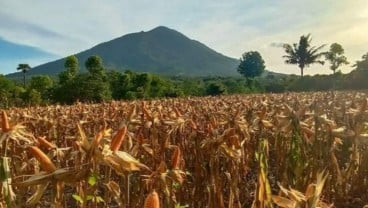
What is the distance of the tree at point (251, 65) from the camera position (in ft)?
477

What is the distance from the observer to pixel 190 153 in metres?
6.72

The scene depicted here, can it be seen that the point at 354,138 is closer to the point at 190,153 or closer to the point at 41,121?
the point at 190,153

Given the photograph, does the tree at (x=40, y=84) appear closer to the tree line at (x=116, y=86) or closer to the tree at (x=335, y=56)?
the tree line at (x=116, y=86)

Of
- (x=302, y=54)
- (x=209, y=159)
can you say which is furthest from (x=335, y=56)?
(x=209, y=159)

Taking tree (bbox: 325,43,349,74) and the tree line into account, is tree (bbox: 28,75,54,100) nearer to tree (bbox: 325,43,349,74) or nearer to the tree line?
the tree line

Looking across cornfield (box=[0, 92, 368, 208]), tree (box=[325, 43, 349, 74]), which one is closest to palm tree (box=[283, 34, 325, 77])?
tree (box=[325, 43, 349, 74])

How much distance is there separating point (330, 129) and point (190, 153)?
205 centimetres

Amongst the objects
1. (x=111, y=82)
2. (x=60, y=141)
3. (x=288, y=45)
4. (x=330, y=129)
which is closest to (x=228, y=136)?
(x=330, y=129)

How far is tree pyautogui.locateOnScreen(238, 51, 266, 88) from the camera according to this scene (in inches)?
5724

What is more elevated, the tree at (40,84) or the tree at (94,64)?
the tree at (94,64)

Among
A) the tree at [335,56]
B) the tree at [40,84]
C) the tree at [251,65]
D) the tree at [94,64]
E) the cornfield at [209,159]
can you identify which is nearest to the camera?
the cornfield at [209,159]

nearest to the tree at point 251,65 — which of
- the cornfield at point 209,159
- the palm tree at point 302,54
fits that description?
the palm tree at point 302,54

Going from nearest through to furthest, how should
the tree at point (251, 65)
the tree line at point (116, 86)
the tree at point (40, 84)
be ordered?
the tree line at point (116, 86) < the tree at point (40, 84) < the tree at point (251, 65)


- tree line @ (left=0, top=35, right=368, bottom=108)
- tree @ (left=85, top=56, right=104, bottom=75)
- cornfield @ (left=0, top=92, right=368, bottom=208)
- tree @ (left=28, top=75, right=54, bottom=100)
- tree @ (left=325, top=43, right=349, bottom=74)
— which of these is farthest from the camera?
tree @ (left=325, top=43, right=349, bottom=74)
